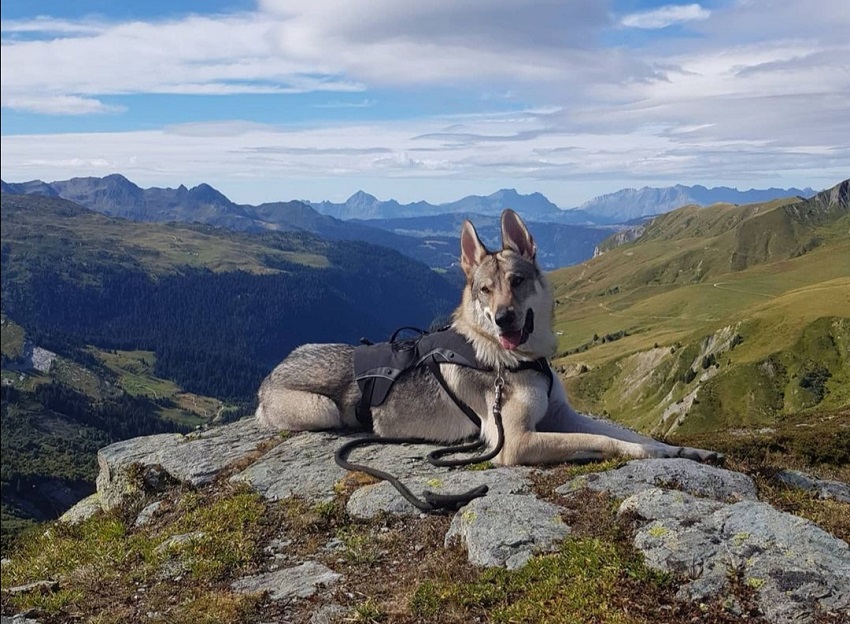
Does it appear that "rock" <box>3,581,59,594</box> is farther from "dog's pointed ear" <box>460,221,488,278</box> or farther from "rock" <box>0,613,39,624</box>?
"dog's pointed ear" <box>460,221,488,278</box>

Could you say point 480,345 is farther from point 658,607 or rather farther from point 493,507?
point 658,607

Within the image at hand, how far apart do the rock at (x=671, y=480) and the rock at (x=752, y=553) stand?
26.2 inches

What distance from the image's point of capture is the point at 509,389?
12.3 m

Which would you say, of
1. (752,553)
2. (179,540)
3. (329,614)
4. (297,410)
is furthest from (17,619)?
(752,553)

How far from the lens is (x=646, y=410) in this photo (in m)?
168

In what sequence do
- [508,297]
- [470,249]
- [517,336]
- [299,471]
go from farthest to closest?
[299,471]
[470,249]
[517,336]
[508,297]

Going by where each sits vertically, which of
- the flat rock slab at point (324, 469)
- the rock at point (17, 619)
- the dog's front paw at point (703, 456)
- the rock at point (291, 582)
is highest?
the dog's front paw at point (703, 456)

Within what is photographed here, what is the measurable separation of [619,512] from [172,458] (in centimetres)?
1062

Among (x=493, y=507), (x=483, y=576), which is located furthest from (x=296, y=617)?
(x=493, y=507)

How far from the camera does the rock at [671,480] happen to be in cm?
938

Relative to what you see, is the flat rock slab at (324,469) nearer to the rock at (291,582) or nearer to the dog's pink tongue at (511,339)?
the rock at (291,582)

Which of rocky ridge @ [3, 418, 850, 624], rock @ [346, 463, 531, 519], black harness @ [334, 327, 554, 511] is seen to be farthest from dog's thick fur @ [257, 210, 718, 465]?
rock @ [346, 463, 531, 519]

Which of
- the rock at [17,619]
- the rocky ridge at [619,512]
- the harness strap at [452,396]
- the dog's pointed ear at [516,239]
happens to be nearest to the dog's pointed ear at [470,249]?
the dog's pointed ear at [516,239]

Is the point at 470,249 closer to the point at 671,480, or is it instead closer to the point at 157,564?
the point at 671,480
